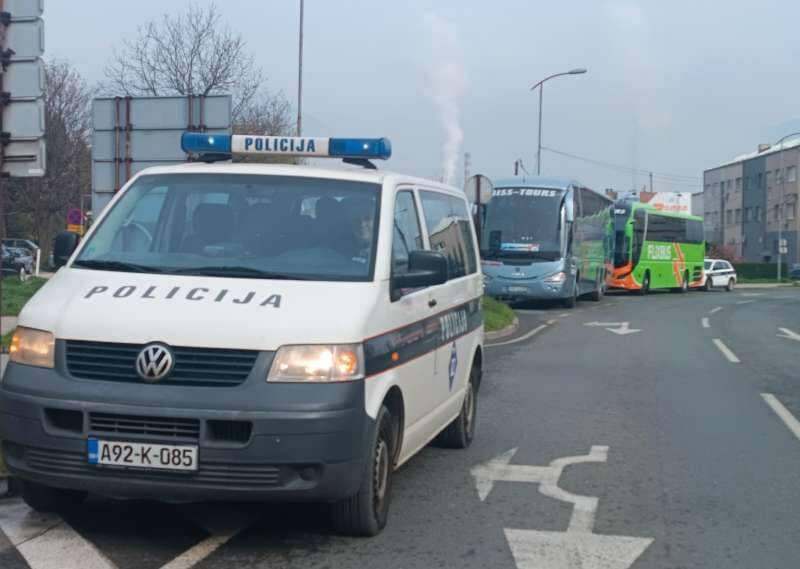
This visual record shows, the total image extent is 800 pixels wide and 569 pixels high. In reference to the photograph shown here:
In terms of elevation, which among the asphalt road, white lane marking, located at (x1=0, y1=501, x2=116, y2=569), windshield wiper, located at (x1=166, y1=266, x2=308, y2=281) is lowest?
the asphalt road

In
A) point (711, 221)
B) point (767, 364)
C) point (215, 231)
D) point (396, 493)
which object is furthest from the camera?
point (711, 221)

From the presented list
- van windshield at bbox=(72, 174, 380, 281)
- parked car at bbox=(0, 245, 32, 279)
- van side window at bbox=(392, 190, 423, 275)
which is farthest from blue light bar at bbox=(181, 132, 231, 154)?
parked car at bbox=(0, 245, 32, 279)

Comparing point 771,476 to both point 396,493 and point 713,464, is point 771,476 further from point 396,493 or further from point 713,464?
point 396,493

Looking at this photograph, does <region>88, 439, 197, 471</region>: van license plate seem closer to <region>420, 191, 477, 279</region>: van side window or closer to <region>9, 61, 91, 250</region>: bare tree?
<region>420, 191, 477, 279</region>: van side window

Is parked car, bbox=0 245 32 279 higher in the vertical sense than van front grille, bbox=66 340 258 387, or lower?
lower

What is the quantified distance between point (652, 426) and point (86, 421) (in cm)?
622

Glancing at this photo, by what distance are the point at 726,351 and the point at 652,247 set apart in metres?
24.7

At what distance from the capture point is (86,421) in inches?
207

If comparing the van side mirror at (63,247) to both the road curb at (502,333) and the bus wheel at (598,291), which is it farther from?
the bus wheel at (598,291)

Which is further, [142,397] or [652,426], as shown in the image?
[652,426]

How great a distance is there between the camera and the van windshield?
603 centimetres

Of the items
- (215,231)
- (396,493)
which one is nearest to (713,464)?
(396,493)

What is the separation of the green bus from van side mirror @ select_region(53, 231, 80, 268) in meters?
34.8

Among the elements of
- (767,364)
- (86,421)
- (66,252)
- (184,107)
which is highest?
(184,107)
